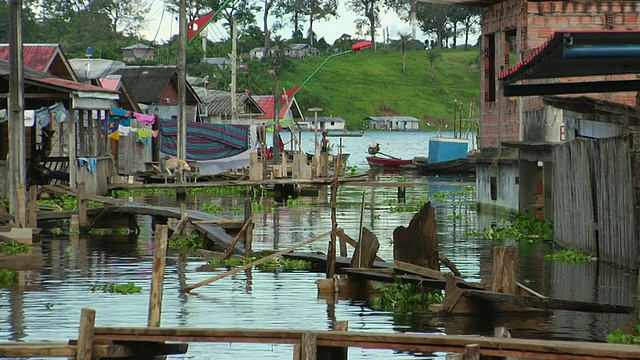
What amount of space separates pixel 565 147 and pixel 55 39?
95.2 metres

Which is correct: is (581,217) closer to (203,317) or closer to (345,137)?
(203,317)

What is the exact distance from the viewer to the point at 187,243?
25.9 m

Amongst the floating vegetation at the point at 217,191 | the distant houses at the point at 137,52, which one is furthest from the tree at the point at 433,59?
the floating vegetation at the point at 217,191

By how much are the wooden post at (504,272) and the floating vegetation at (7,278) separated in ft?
26.6

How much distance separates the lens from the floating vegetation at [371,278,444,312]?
683 inches

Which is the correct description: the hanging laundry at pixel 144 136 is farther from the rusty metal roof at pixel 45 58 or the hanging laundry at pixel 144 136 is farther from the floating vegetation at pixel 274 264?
the floating vegetation at pixel 274 264

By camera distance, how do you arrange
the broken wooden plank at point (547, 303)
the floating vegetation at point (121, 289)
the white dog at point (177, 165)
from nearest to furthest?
the broken wooden plank at point (547, 303) → the floating vegetation at point (121, 289) → the white dog at point (177, 165)

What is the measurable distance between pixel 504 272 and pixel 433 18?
145116 millimetres

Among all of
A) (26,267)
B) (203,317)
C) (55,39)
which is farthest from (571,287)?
(55,39)

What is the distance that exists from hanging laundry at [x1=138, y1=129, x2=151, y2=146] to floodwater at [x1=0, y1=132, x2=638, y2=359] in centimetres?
1507

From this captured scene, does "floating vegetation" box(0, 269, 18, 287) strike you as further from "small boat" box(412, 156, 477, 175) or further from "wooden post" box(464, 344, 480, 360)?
"small boat" box(412, 156, 477, 175)

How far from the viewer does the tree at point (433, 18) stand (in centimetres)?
15525

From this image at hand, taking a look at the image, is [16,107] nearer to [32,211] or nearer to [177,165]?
[32,211]

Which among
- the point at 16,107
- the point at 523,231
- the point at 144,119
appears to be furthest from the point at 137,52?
the point at 16,107
